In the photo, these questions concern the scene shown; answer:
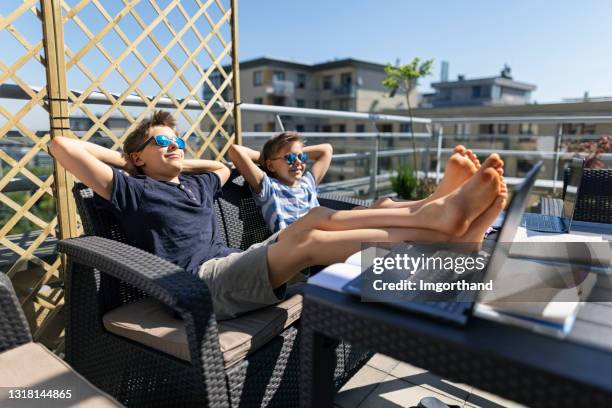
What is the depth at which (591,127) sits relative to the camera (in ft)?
51.6

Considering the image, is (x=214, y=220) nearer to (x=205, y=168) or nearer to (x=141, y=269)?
(x=205, y=168)

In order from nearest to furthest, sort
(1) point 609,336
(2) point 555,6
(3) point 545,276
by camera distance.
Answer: (1) point 609,336 → (3) point 545,276 → (2) point 555,6

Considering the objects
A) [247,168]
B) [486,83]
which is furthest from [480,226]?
[486,83]

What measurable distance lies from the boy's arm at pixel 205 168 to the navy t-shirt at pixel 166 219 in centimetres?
19

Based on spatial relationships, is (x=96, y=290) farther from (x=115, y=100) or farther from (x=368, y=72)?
(x=368, y=72)

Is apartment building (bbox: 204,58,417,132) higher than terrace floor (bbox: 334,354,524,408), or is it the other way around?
apartment building (bbox: 204,58,417,132)

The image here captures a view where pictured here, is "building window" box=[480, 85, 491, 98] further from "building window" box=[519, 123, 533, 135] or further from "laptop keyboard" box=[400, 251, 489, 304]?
"laptop keyboard" box=[400, 251, 489, 304]

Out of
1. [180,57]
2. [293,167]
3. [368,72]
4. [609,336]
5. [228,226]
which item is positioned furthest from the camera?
[368,72]

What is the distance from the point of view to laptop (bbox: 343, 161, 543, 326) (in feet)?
2.17

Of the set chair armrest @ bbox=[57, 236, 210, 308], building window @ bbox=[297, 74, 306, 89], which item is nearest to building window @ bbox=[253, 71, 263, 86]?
building window @ bbox=[297, 74, 306, 89]

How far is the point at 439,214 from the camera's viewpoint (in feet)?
3.91

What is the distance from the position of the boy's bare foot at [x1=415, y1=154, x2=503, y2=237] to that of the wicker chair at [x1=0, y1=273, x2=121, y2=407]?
38.5 inches

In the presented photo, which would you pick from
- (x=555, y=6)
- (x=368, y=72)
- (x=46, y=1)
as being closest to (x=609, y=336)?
(x=46, y=1)

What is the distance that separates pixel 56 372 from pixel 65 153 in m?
0.78
